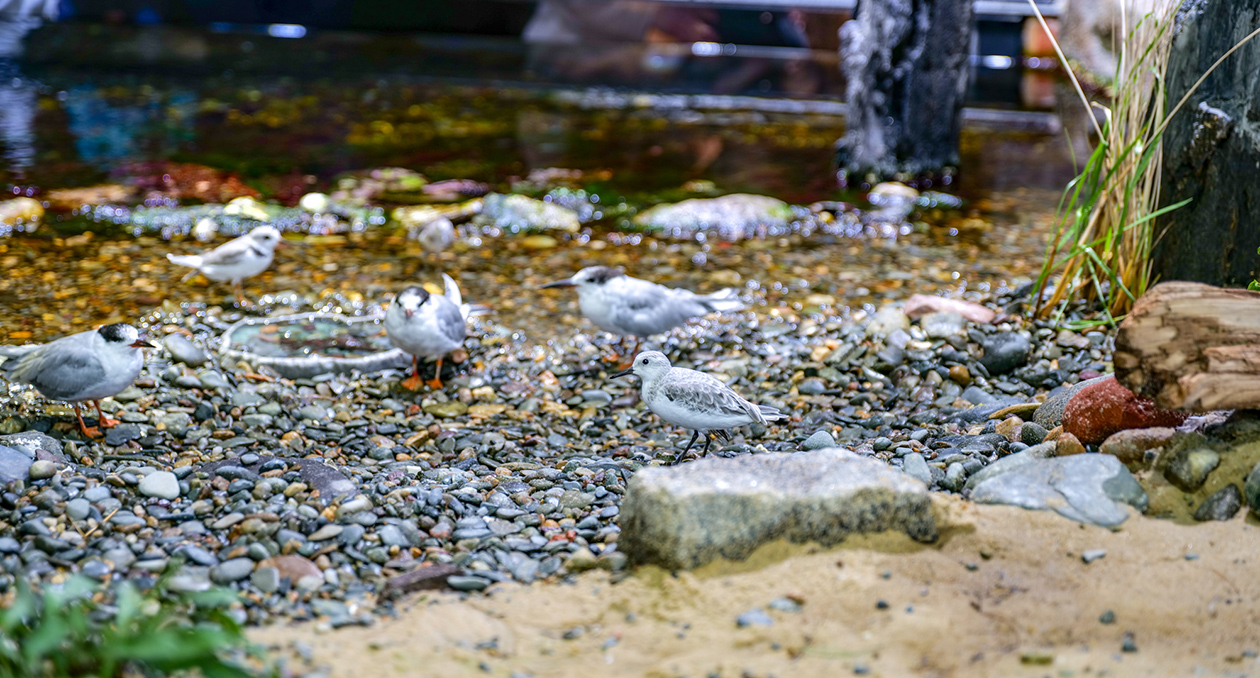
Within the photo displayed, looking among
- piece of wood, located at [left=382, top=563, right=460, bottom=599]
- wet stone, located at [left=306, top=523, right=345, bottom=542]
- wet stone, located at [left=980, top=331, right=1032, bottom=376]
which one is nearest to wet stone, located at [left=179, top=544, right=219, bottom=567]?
wet stone, located at [left=306, top=523, right=345, bottom=542]

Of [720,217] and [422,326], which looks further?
[720,217]

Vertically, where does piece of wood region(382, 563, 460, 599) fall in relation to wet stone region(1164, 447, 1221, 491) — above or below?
below

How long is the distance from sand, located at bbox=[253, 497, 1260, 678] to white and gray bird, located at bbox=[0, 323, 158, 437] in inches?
81.1

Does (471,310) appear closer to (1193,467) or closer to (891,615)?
(891,615)

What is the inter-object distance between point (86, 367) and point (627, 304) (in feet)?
8.68

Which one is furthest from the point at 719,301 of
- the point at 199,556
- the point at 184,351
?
the point at 199,556

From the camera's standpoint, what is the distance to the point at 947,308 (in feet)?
19.6

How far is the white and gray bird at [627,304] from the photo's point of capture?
5.57 m

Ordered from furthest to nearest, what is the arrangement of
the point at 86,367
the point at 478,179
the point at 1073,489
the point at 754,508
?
1. the point at 478,179
2. the point at 86,367
3. the point at 1073,489
4. the point at 754,508

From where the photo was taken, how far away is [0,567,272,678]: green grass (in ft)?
7.61

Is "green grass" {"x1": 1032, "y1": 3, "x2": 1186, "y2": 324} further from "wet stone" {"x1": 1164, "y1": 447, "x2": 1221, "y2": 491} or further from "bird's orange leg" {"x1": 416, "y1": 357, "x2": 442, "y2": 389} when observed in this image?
"bird's orange leg" {"x1": 416, "y1": 357, "x2": 442, "y2": 389}

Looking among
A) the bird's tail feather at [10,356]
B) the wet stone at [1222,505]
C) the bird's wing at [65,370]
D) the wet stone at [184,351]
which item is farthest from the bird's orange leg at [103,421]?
the wet stone at [1222,505]

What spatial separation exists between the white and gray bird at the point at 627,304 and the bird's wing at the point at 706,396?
4.45ft

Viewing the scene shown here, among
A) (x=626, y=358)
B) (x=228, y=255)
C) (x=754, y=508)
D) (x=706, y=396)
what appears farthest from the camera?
(x=228, y=255)
